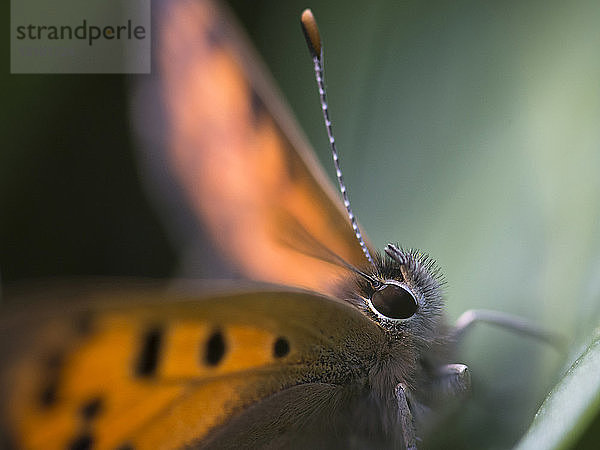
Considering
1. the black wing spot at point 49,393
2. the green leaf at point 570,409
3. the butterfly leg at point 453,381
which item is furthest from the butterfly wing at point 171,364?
the green leaf at point 570,409

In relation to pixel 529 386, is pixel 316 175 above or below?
above

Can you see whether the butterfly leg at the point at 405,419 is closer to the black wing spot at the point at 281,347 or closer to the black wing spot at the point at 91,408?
the black wing spot at the point at 281,347

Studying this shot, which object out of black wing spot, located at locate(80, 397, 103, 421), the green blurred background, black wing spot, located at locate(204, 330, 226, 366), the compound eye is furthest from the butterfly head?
black wing spot, located at locate(80, 397, 103, 421)

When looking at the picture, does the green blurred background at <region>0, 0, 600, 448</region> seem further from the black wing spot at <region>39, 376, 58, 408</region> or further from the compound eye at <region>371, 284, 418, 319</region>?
the black wing spot at <region>39, 376, 58, 408</region>

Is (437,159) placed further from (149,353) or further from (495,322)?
(149,353)

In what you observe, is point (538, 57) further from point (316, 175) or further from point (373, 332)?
point (373, 332)

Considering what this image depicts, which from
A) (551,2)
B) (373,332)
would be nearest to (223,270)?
(373,332)

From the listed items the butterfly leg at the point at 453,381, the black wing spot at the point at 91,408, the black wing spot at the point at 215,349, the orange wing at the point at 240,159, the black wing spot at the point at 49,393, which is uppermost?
the orange wing at the point at 240,159
